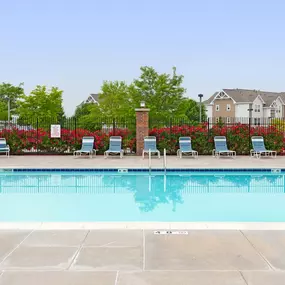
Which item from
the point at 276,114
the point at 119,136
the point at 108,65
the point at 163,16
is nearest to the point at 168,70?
the point at 108,65

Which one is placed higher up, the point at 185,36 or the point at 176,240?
the point at 185,36

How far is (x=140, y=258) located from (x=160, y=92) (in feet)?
106

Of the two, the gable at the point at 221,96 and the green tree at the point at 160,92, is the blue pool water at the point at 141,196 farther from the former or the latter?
the gable at the point at 221,96

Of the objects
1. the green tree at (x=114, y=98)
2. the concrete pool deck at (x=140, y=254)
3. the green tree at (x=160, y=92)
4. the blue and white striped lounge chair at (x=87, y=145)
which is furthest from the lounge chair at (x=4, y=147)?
the green tree at (x=114, y=98)

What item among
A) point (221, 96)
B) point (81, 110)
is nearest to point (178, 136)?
point (81, 110)

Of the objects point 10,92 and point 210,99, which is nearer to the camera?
point 10,92

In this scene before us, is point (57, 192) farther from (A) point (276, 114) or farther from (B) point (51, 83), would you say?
(A) point (276, 114)

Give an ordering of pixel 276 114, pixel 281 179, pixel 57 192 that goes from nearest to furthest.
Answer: pixel 57 192, pixel 281 179, pixel 276 114

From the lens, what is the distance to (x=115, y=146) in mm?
15984

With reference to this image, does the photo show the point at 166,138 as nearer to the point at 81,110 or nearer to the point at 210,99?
the point at 81,110

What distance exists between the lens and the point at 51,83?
122 feet

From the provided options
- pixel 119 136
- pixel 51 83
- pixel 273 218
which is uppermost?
pixel 51 83

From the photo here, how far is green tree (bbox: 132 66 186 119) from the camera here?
3597 cm

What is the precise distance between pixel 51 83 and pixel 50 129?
840 inches
